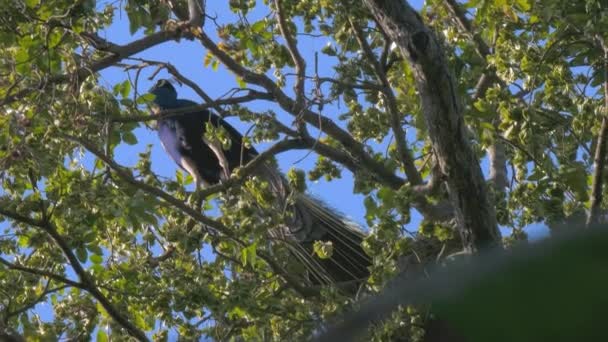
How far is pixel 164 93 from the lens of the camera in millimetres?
8234

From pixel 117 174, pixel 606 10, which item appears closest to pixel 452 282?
pixel 606 10

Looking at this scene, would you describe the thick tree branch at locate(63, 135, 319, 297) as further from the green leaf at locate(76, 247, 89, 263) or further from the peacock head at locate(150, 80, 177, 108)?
the peacock head at locate(150, 80, 177, 108)

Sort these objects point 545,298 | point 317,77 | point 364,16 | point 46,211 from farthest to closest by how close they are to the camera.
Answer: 1. point 364,16
2. point 317,77
3. point 46,211
4. point 545,298

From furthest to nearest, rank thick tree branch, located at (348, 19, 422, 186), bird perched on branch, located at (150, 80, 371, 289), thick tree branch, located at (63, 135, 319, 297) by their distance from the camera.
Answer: bird perched on branch, located at (150, 80, 371, 289), thick tree branch, located at (348, 19, 422, 186), thick tree branch, located at (63, 135, 319, 297)

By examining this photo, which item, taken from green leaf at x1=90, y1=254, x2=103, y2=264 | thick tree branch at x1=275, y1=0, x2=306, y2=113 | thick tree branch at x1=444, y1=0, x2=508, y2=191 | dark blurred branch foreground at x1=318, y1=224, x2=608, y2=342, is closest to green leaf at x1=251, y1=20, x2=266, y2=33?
thick tree branch at x1=275, y1=0, x2=306, y2=113

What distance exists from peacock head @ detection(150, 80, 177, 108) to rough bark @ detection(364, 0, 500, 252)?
5171 mm

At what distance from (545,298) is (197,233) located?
10.6ft

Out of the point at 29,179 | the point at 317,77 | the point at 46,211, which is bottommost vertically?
the point at 46,211

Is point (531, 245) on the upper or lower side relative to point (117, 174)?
lower

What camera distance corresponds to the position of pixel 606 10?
10.5 ft

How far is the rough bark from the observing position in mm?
2834

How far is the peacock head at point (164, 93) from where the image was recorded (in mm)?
7977

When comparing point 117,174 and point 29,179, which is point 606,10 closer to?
point 117,174

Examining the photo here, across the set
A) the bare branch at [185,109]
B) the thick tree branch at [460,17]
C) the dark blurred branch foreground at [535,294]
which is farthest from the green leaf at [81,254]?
the dark blurred branch foreground at [535,294]
